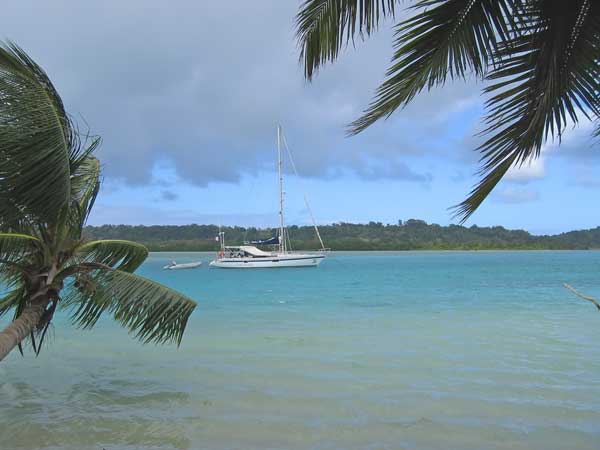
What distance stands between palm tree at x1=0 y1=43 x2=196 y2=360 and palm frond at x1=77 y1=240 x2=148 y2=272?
0.04ft

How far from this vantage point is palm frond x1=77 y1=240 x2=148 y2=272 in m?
5.58

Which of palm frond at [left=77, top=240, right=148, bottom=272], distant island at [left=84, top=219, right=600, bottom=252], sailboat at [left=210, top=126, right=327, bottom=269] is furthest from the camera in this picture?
distant island at [left=84, top=219, right=600, bottom=252]

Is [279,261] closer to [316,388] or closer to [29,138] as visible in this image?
[316,388]

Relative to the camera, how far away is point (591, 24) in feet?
8.85

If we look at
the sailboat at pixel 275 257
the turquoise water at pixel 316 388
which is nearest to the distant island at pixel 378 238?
the sailboat at pixel 275 257

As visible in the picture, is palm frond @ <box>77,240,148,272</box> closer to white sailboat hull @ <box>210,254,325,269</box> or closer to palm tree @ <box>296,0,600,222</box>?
palm tree @ <box>296,0,600,222</box>

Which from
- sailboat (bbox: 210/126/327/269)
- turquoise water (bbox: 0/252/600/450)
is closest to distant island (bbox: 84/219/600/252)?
sailboat (bbox: 210/126/327/269)

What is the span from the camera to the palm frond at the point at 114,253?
558 centimetres

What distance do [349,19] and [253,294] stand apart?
26.0m

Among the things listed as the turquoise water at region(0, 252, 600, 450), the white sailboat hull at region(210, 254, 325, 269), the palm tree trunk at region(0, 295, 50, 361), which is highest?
the white sailboat hull at region(210, 254, 325, 269)

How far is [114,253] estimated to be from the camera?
5957mm

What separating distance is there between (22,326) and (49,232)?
94cm

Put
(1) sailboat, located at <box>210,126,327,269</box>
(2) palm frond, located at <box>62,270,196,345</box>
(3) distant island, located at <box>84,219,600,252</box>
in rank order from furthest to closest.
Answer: (3) distant island, located at <box>84,219,600,252</box> → (1) sailboat, located at <box>210,126,327,269</box> → (2) palm frond, located at <box>62,270,196,345</box>

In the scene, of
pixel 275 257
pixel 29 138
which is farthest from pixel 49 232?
pixel 275 257
